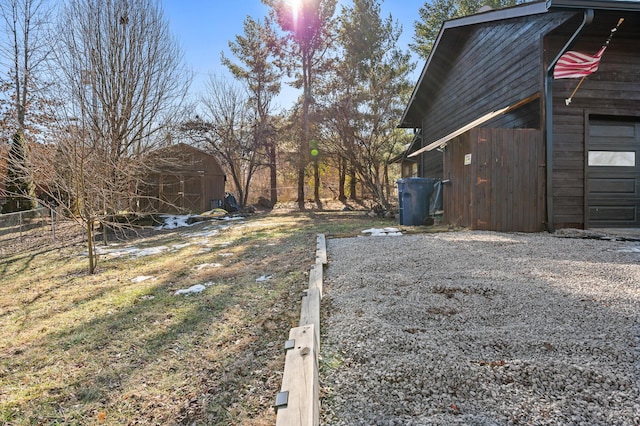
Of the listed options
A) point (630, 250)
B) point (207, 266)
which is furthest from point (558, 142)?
point (207, 266)

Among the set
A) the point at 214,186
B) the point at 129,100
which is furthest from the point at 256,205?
the point at 129,100

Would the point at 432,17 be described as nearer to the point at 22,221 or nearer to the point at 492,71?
the point at 492,71

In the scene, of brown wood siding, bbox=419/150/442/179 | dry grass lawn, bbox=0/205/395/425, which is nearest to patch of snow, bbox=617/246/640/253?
dry grass lawn, bbox=0/205/395/425

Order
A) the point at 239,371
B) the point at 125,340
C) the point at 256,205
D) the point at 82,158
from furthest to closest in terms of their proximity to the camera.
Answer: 1. the point at 256,205
2. the point at 82,158
3. the point at 125,340
4. the point at 239,371

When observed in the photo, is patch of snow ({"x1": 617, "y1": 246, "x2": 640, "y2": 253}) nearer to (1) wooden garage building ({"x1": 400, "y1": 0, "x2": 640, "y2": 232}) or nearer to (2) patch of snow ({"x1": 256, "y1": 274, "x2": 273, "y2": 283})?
(1) wooden garage building ({"x1": 400, "y1": 0, "x2": 640, "y2": 232})

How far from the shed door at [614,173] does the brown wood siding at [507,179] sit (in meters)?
1.32

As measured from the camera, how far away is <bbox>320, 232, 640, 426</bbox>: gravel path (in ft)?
4.78

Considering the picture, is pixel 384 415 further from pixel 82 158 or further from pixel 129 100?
pixel 129 100

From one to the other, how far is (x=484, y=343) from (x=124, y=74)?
10.7m

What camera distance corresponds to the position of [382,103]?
13.9 meters

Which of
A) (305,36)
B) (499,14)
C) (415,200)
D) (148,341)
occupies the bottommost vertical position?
(148,341)

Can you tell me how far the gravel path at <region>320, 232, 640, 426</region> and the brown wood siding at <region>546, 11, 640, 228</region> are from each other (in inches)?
103

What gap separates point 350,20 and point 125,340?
20.7 meters

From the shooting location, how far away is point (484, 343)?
6.61ft
